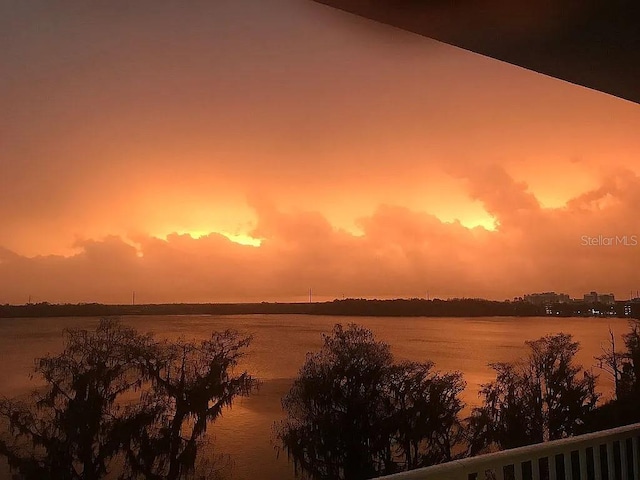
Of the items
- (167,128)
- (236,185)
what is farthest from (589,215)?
(167,128)

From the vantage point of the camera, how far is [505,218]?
248 centimetres

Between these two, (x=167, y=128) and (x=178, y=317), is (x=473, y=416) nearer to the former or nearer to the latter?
(x=178, y=317)

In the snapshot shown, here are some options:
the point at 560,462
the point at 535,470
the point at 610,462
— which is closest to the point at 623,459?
the point at 610,462

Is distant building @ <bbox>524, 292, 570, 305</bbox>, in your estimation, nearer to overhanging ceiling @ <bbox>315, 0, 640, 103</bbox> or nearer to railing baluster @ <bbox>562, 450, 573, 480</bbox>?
railing baluster @ <bbox>562, 450, 573, 480</bbox>

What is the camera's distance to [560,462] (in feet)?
7.39

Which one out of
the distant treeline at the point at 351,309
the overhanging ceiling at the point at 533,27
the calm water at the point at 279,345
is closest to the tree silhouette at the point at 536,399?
the calm water at the point at 279,345

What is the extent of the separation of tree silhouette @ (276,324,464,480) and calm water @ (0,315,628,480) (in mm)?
45

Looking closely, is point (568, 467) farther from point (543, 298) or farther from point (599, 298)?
point (599, 298)

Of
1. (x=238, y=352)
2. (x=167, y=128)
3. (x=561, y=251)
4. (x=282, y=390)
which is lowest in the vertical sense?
(x=282, y=390)

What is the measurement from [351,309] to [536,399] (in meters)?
0.91

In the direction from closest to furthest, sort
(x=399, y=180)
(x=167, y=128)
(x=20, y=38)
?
(x=20, y=38) → (x=167, y=128) → (x=399, y=180)

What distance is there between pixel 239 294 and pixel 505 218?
1262 millimetres

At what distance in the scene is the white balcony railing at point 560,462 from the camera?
69.1 inches

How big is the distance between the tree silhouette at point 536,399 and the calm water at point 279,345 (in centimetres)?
5
